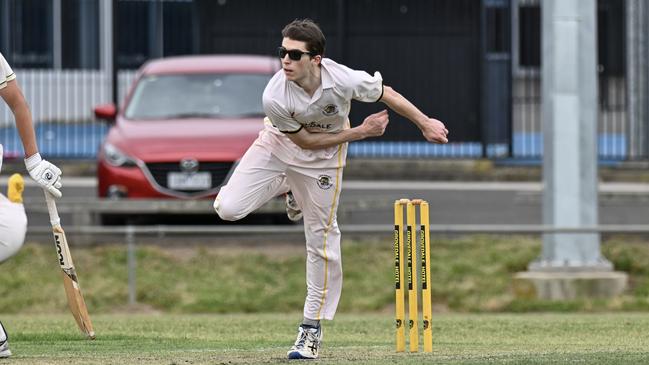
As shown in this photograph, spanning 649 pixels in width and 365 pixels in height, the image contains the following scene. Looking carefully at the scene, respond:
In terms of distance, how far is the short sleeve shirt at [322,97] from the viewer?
924 centimetres

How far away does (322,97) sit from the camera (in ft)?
30.3

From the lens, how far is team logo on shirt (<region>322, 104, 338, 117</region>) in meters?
9.30

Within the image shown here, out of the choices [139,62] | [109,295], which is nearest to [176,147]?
[109,295]

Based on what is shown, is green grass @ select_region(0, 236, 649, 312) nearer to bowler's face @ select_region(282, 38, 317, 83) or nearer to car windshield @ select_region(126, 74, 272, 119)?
car windshield @ select_region(126, 74, 272, 119)

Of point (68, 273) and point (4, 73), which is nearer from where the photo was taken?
point (4, 73)

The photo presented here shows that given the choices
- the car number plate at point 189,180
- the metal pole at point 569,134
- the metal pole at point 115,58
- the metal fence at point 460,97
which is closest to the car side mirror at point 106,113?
the car number plate at point 189,180

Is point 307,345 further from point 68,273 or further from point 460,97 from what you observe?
point 460,97

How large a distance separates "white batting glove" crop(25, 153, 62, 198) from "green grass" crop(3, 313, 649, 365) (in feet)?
2.94

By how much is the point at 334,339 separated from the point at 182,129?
21.7 ft

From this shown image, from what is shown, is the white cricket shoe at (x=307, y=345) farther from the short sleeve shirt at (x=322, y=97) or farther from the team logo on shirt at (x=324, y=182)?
the short sleeve shirt at (x=322, y=97)

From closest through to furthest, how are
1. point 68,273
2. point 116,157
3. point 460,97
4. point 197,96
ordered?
point 68,273 < point 116,157 < point 197,96 < point 460,97

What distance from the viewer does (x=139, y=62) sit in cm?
2622

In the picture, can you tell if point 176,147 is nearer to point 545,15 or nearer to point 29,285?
point 29,285

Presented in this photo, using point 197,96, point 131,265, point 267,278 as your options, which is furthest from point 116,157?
point 267,278
